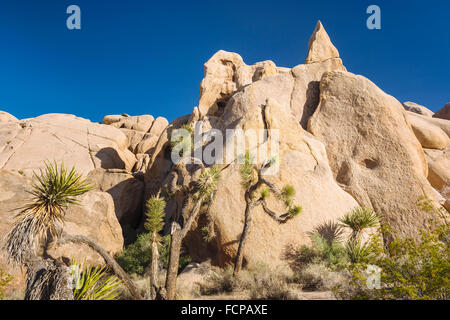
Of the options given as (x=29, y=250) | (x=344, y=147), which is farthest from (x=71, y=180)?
(x=344, y=147)

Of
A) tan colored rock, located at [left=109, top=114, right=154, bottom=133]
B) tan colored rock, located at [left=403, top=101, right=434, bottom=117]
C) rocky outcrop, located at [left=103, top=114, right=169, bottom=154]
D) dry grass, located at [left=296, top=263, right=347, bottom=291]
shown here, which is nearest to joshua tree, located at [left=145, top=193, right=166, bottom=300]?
dry grass, located at [left=296, top=263, right=347, bottom=291]

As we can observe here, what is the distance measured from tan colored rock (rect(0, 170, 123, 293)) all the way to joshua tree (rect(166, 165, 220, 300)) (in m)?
4.41

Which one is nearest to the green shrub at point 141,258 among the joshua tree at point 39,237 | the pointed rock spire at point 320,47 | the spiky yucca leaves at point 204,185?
the spiky yucca leaves at point 204,185

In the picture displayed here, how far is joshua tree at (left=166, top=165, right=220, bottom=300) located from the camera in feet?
24.1

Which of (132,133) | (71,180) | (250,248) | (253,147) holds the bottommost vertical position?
(250,248)

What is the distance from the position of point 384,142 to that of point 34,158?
2797 cm

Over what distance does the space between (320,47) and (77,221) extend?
23970 mm

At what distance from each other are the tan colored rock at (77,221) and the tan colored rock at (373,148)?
1325 cm

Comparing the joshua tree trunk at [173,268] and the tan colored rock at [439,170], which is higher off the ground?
the tan colored rock at [439,170]

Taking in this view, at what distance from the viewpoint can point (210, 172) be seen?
8.51m

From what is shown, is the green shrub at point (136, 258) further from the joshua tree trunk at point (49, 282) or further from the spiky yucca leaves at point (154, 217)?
the joshua tree trunk at point (49, 282)

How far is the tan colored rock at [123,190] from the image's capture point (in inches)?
814

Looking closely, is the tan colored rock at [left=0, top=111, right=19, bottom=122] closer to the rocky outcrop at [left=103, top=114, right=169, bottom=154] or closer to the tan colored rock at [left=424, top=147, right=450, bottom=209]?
the rocky outcrop at [left=103, top=114, right=169, bottom=154]
